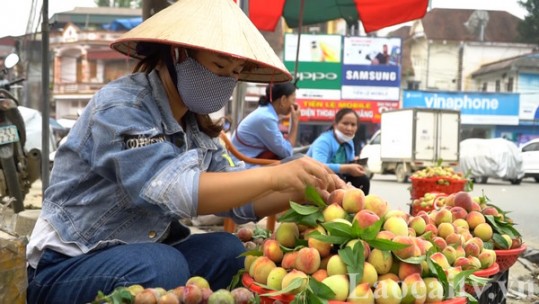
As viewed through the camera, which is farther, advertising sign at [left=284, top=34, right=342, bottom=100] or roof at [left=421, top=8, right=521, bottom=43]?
roof at [left=421, top=8, right=521, bottom=43]

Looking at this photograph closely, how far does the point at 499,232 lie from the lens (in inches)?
121

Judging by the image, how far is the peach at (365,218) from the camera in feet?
6.03

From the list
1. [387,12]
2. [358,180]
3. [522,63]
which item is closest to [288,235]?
[358,180]

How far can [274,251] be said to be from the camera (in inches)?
76.7

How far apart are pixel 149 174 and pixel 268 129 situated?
3295 millimetres

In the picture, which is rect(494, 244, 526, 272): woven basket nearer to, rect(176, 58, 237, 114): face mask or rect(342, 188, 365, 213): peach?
rect(342, 188, 365, 213): peach

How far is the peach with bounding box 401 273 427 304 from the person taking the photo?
67.0 inches

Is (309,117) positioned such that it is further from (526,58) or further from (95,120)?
(95,120)

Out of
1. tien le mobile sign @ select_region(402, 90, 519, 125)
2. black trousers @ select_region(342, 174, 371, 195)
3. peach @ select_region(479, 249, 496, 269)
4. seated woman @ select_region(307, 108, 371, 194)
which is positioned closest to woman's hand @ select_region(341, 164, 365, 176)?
black trousers @ select_region(342, 174, 371, 195)

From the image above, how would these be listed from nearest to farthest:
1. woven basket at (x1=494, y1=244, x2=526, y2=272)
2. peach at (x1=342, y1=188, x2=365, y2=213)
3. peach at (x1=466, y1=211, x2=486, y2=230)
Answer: peach at (x1=342, y1=188, x2=365, y2=213)
woven basket at (x1=494, y1=244, x2=526, y2=272)
peach at (x1=466, y1=211, x2=486, y2=230)

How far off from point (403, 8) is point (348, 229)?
4.32 meters

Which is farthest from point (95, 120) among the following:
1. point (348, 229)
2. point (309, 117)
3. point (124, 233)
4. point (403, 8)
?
point (309, 117)

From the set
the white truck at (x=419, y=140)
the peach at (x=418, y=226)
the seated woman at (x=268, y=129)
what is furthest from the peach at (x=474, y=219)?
the white truck at (x=419, y=140)

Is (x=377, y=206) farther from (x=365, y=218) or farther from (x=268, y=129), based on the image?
(x=268, y=129)
